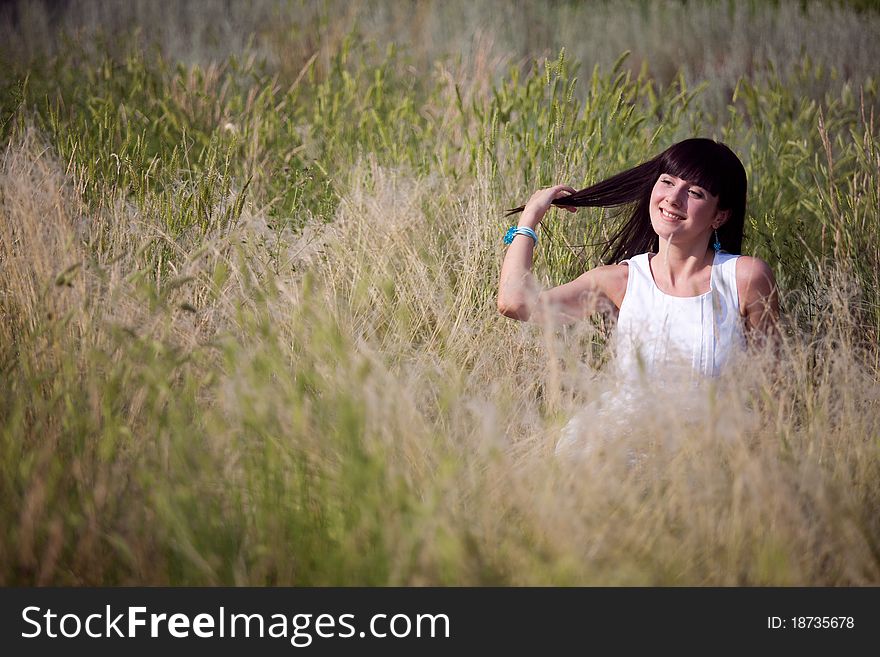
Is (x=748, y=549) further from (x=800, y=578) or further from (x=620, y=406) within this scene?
(x=620, y=406)

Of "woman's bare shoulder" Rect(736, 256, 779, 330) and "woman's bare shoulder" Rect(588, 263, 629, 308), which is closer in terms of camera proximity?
"woman's bare shoulder" Rect(736, 256, 779, 330)

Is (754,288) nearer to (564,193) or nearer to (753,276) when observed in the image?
(753,276)

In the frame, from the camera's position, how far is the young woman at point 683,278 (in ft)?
7.25

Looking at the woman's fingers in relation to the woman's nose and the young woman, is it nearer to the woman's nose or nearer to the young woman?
the young woman

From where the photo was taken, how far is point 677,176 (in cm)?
232

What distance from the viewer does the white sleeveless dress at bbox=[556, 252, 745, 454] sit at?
1863 mm

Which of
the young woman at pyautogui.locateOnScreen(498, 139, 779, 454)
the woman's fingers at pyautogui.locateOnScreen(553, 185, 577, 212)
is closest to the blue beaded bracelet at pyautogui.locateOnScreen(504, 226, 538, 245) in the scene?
the young woman at pyautogui.locateOnScreen(498, 139, 779, 454)

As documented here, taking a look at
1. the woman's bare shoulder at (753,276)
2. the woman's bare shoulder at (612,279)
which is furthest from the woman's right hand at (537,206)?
the woman's bare shoulder at (753,276)

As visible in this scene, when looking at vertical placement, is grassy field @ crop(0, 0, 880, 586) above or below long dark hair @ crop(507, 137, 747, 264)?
below

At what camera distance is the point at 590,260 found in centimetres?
291

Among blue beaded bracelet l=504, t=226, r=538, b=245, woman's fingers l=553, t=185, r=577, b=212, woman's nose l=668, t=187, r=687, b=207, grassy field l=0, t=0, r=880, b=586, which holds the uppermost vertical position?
woman's nose l=668, t=187, r=687, b=207

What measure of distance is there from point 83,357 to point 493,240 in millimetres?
1415

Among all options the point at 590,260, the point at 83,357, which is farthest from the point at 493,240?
the point at 83,357

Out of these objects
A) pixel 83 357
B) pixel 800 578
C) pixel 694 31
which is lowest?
pixel 800 578
